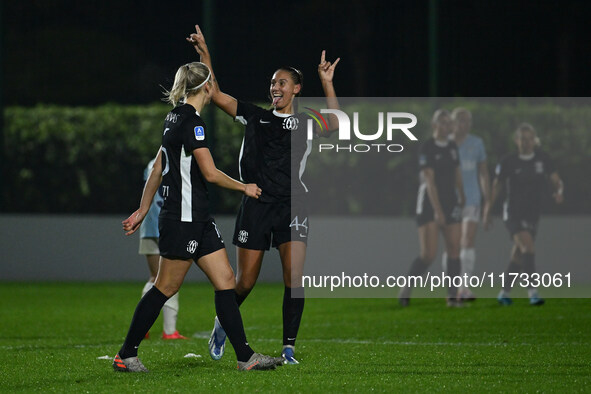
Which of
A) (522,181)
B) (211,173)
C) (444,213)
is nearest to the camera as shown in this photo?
(211,173)

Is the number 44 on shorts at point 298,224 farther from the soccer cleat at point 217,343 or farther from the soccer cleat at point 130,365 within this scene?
the soccer cleat at point 130,365

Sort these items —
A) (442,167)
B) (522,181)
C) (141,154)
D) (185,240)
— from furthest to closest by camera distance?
(141,154) → (522,181) → (442,167) → (185,240)

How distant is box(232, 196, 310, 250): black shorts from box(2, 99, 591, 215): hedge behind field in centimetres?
874

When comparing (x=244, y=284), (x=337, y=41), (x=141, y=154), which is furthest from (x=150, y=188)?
(x=141, y=154)

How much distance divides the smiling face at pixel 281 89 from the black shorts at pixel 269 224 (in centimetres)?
72

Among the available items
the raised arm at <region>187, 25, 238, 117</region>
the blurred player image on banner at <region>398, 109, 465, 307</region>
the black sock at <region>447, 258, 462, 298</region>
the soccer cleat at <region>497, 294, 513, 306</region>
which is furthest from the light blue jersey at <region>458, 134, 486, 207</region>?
the raised arm at <region>187, 25, 238, 117</region>

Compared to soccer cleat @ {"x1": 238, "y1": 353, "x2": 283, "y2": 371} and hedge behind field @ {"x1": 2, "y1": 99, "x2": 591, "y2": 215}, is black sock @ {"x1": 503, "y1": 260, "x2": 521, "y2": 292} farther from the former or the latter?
soccer cleat @ {"x1": 238, "y1": 353, "x2": 283, "y2": 371}

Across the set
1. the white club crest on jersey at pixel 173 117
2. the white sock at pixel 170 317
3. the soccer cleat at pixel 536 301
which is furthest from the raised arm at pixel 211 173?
the soccer cleat at pixel 536 301

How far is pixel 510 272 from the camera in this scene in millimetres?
13680

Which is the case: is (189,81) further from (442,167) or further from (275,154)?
(442,167)

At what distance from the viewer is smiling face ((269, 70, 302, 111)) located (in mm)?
7977

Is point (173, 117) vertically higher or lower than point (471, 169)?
higher

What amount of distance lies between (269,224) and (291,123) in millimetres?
749

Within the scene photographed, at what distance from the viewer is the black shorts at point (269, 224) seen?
792 centimetres
